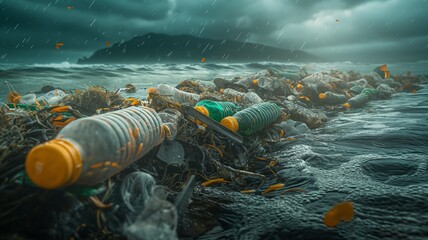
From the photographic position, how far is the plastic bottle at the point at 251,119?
2.77 meters

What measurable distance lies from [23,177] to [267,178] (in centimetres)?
178

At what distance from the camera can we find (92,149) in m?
1.35

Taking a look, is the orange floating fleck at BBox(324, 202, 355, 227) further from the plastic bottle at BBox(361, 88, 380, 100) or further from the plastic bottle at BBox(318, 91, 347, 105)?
the plastic bottle at BBox(361, 88, 380, 100)

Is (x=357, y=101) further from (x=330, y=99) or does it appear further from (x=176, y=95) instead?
(x=176, y=95)

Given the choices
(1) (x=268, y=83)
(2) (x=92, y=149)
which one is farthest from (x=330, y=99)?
(2) (x=92, y=149)

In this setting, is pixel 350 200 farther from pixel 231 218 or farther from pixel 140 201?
pixel 140 201

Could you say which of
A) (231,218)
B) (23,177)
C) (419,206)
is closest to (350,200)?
(419,206)

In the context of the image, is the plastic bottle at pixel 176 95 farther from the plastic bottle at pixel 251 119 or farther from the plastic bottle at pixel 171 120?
the plastic bottle at pixel 171 120

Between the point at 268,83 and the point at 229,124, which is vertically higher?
the point at 268,83

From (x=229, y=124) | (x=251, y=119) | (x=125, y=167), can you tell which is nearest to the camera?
(x=125, y=167)

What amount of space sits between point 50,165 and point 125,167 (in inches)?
25.2

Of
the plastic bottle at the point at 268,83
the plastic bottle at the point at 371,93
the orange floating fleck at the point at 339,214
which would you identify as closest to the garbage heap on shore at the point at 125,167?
the orange floating fleck at the point at 339,214

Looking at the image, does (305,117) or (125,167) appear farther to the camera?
(305,117)

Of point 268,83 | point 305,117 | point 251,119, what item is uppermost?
point 268,83
